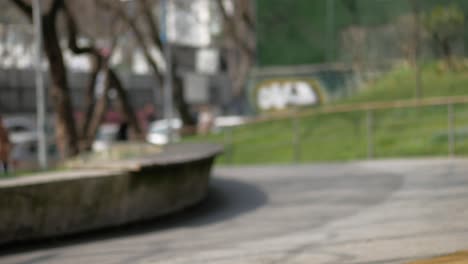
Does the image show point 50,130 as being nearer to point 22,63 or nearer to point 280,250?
point 22,63

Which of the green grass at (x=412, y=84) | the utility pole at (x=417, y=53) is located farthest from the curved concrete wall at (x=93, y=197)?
the utility pole at (x=417, y=53)

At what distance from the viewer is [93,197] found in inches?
488

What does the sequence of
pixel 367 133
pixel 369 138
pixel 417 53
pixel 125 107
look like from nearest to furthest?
pixel 369 138 → pixel 367 133 → pixel 417 53 → pixel 125 107

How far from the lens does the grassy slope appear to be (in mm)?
21125

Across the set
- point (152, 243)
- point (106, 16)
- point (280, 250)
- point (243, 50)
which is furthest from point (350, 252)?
point (243, 50)

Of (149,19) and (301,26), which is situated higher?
(149,19)

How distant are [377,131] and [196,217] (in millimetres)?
10353

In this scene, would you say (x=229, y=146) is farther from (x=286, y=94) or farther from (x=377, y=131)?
(x=286, y=94)

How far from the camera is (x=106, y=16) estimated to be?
1278 inches

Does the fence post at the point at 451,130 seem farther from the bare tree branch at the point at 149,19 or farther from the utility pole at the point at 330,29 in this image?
the bare tree branch at the point at 149,19

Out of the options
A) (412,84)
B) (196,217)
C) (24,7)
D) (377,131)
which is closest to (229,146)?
(377,131)

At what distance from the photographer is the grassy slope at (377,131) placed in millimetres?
21125

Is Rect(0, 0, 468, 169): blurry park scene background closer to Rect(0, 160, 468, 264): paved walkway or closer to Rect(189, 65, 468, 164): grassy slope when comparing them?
Rect(189, 65, 468, 164): grassy slope

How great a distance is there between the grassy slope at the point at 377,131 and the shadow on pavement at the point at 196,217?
554 cm
